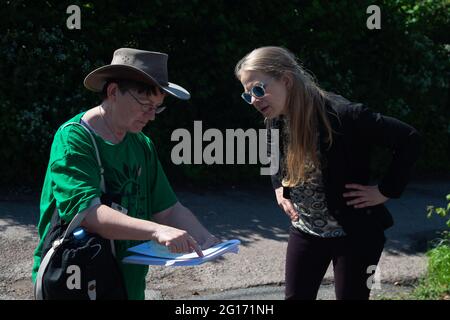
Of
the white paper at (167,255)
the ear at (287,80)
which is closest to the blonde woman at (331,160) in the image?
the ear at (287,80)

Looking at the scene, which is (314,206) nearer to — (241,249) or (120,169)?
(120,169)

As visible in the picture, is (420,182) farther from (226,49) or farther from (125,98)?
(125,98)

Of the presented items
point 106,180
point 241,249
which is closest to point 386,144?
point 106,180

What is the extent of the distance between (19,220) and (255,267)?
2.20 metres

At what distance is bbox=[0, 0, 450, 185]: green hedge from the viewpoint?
283 inches

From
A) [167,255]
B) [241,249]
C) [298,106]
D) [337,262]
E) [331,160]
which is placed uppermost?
[298,106]

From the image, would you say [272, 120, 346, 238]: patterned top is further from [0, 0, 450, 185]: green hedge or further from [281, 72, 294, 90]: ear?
[0, 0, 450, 185]: green hedge

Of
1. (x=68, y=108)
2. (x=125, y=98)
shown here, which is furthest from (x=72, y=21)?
(x=125, y=98)

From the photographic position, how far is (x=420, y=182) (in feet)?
30.6

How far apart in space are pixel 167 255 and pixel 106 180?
359 millimetres

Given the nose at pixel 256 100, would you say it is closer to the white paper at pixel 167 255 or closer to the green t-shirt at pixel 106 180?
the green t-shirt at pixel 106 180

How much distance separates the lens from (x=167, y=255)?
2697 mm

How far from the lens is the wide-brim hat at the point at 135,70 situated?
275 centimetres

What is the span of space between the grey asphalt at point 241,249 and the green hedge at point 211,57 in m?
0.58
